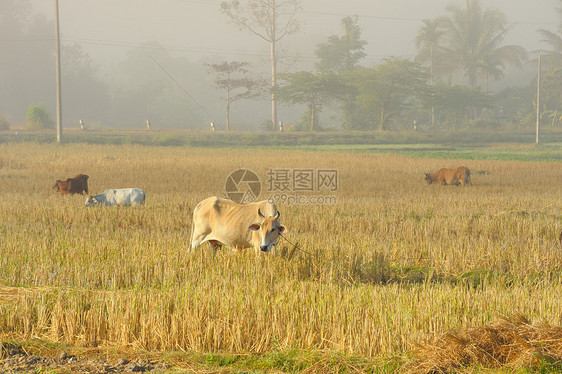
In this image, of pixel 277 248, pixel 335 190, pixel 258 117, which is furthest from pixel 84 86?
pixel 277 248

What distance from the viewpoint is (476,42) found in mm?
67562

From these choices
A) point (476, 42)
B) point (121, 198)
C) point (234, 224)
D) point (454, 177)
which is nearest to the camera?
point (234, 224)

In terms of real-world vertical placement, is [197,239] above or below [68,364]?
above

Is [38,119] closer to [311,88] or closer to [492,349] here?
[311,88]

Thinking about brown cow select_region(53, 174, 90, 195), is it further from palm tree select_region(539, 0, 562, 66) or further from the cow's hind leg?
palm tree select_region(539, 0, 562, 66)

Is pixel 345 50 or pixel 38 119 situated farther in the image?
pixel 345 50

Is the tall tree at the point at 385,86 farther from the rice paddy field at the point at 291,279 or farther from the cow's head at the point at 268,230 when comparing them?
the cow's head at the point at 268,230

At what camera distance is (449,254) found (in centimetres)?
785

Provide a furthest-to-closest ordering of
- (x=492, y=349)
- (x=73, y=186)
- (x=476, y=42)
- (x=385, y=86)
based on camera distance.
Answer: (x=476, y=42) < (x=385, y=86) < (x=73, y=186) < (x=492, y=349)

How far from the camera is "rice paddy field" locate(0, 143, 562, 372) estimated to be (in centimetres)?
487

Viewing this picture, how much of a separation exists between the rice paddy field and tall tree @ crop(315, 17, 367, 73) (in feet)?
170

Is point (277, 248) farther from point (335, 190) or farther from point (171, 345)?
point (335, 190)

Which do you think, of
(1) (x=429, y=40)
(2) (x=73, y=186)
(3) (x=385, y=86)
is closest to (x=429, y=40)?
(1) (x=429, y=40)

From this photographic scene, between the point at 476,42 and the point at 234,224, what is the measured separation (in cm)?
6638
